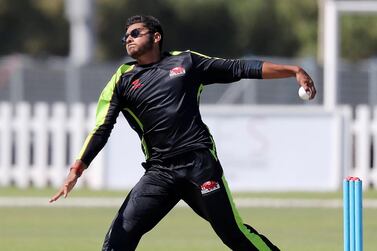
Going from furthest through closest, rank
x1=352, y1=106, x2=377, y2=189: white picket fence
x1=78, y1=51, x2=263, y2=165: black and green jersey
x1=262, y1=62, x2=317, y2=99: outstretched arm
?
x1=352, y1=106, x2=377, y2=189: white picket fence, x1=78, y1=51, x2=263, y2=165: black and green jersey, x1=262, y1=62, x2=317, y2=99: outstretched arm

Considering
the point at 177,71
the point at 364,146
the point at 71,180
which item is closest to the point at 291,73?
the point at 177,71

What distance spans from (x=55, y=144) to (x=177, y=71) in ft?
45.3

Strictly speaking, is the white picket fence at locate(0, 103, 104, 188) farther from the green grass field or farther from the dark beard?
the dark beard

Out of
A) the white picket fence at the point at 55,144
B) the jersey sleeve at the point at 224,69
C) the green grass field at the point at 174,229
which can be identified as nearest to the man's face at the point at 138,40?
the jersey sleeve at the point at 224,69

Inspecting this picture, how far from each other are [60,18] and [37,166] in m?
36.9

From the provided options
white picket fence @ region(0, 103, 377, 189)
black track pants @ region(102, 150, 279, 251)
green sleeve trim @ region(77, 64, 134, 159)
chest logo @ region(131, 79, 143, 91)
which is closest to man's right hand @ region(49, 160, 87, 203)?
green sleeve trim @ region(77, 64, 134, 159)

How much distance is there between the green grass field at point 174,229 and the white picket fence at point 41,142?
3781mm

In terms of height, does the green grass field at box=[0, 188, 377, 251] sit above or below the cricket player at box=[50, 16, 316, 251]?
below

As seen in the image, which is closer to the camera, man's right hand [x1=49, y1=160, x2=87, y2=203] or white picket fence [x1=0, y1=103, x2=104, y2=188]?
man's right hand [x1=49, y1=160, x2=87, y2=203]

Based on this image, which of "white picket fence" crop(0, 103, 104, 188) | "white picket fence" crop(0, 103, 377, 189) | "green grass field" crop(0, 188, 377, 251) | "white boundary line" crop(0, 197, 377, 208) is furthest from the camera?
"white picket fence" crop(0, 103, 104, 188)

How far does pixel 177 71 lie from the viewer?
31.3 feet

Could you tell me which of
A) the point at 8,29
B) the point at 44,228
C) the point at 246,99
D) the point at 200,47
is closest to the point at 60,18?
the point at 8,29

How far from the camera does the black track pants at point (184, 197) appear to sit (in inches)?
369

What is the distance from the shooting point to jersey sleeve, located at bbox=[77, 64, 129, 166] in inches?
369
